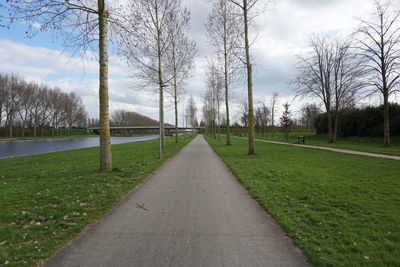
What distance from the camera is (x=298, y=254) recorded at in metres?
2.84

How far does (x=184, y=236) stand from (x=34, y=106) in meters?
81.3

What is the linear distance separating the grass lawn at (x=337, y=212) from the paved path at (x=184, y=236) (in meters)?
0.34

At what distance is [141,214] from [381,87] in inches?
902

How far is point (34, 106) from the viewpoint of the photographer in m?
66.1

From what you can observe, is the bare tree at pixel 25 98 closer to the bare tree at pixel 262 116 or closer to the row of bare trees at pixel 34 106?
the row of bare trees at pixel 34 106

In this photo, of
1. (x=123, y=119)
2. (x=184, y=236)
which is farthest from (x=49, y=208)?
(x=123, y=119)

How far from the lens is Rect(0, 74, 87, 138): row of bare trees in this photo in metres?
58.0

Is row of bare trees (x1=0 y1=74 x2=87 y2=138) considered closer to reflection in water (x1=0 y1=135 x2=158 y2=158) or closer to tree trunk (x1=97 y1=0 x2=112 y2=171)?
reflection in water (x1=0 y1=135 x2=158 y2=158)

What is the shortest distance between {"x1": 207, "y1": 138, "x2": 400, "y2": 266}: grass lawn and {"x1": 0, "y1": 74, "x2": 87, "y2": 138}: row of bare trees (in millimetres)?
73601

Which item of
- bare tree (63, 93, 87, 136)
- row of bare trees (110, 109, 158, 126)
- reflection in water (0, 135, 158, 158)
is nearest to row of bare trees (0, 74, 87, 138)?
bare tree (63, 93, 87, 136)

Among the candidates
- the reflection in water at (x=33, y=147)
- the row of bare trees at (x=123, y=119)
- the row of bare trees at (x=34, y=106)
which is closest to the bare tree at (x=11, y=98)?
the row of bare trees at (x=34, y=106)

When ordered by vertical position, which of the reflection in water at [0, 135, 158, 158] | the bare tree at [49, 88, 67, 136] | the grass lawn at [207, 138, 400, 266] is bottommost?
the reflection in water at [0, 135, 158, 158]

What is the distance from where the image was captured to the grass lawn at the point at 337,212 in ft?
9.16

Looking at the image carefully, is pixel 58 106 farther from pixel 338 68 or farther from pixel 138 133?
pixel 338 68
